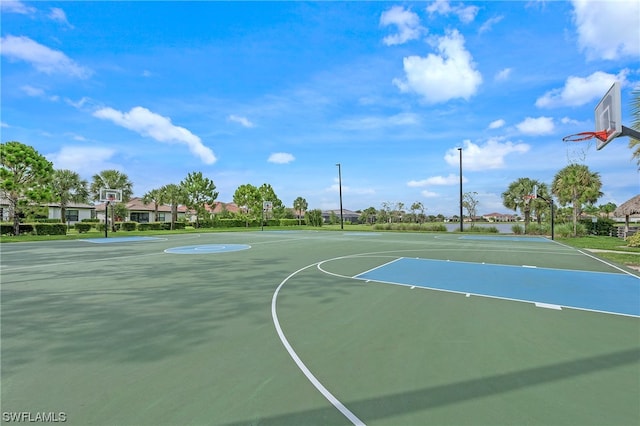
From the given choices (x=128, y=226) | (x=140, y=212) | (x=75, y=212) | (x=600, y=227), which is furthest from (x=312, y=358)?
(x=75, y=212)

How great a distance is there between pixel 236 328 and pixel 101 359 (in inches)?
67.7

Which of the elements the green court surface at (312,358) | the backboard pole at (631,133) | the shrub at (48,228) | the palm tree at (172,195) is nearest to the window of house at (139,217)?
the palm tree at (172,195)

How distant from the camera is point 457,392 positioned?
3025mm

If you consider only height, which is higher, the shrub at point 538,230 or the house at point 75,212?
the house at point 75,212

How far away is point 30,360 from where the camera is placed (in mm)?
3736

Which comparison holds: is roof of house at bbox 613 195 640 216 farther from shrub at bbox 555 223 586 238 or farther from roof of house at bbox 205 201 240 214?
roof of house at bbox 205 201 240 214

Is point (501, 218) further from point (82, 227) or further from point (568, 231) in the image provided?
point (82, 227)

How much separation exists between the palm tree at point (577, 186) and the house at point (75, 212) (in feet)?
206

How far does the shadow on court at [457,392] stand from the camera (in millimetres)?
2660

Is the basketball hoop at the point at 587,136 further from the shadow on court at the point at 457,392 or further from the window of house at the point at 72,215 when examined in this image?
the window of house at the point at 72,215

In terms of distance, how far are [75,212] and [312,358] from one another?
204 feet

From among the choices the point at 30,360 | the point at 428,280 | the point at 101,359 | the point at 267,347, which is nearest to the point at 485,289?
the point at 428,280

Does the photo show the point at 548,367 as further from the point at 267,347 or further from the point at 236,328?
the point at 236,328

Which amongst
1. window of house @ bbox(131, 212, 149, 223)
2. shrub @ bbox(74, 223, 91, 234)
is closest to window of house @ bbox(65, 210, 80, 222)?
window of house @ bbox(131, 212, 149, 223)
